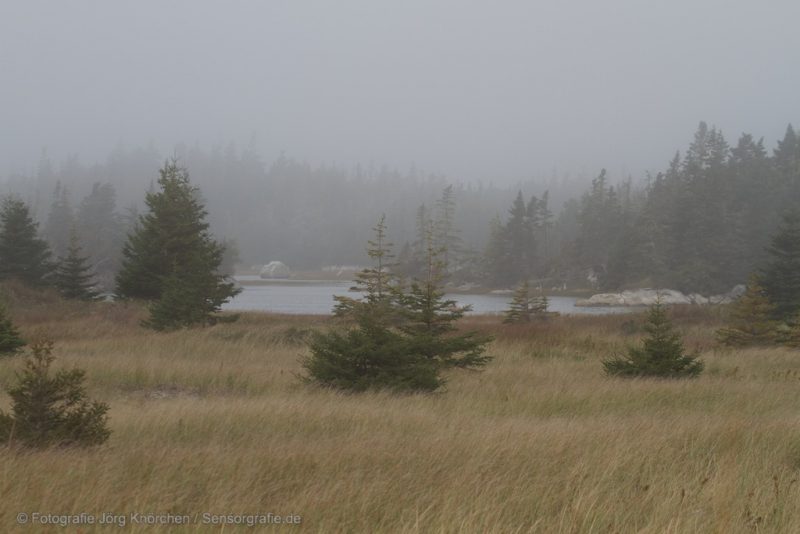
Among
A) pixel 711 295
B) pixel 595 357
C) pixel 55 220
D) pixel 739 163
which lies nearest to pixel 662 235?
pixel 711 295

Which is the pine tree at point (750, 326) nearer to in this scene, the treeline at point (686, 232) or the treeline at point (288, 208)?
the treeline at point (686, 232)

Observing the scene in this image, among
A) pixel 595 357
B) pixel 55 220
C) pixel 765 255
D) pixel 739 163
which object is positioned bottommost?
pixel 595 357

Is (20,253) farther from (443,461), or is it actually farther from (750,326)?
(750,326)

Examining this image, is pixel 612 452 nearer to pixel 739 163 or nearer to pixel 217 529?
pixel 217 529

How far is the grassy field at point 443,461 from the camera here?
3.36 meters

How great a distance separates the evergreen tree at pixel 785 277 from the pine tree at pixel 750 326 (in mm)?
6824

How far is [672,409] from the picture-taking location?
751cm

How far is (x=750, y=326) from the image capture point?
62.4 ft

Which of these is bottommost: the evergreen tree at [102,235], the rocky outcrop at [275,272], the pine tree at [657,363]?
the pine tree at [657,363]

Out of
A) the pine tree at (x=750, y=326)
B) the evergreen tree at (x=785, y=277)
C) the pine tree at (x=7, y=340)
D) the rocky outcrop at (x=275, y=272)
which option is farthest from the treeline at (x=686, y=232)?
the pine tree at (x=7, y=340)

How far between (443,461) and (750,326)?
1875cm

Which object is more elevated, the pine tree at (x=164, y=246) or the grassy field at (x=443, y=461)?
the pine tree at (x=164, y=246)

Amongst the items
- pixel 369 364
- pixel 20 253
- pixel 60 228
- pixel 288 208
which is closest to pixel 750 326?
pixel 369 364

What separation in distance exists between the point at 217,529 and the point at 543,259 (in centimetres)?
9308
